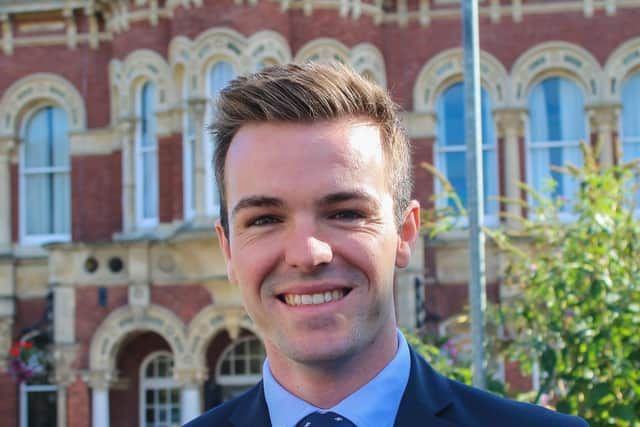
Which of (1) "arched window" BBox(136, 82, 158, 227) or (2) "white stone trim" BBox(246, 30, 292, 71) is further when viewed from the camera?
(1) "arched window" BBox(136, 82, 158, 227)

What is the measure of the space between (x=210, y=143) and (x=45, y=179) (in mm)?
4489

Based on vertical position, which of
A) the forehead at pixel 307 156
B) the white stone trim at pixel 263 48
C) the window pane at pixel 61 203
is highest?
the white stone trim at pixel 263 48

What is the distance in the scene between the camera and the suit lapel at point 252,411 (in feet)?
9.15

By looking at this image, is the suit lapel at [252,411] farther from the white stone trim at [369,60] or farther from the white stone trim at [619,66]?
the white stone trim at [619,66]

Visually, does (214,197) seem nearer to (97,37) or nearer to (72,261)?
(72,261)

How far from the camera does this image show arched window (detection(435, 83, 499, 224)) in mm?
18938

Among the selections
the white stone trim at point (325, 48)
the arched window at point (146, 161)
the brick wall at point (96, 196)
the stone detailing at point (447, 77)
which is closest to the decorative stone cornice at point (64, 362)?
the brick wall at point (96, 196)

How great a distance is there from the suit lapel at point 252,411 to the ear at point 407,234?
437 millimetres

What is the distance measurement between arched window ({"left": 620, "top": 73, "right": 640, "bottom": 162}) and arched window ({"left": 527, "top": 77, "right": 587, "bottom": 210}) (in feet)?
2.18

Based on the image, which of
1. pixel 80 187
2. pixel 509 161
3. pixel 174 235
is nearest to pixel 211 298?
pixel 174 235

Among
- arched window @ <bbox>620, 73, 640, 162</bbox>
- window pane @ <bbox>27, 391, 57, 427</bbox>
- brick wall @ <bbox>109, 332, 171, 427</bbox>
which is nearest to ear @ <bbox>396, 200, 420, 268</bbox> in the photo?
arched window @ <bbox>620, 73, 640, 162</bbox>

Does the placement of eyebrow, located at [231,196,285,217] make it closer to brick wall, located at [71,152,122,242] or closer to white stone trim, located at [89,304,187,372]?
white stone trim, located at [89,304,187,372]

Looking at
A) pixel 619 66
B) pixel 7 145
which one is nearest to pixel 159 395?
pixel 7 145

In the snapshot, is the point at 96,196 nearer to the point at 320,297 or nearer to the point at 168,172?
the point at 168,172
